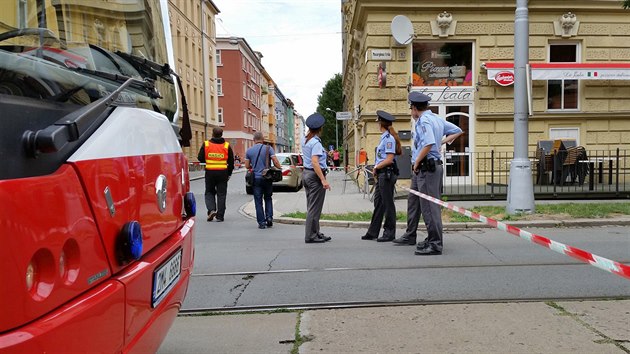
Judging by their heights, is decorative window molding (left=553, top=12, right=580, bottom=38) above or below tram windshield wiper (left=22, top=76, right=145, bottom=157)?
above

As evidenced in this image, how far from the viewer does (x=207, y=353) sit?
3.27 metres

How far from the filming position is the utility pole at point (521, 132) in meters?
8.86

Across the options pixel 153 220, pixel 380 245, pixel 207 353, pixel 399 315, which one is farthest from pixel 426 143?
pixel 153 220

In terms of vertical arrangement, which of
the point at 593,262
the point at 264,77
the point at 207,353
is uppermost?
the point at 264,77

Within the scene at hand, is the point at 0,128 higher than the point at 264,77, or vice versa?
the point at 264,77

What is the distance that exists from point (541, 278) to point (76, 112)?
4660 mm

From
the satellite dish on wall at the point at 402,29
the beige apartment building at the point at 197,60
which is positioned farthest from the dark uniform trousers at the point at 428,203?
the beige apartment building at the point at 197,60

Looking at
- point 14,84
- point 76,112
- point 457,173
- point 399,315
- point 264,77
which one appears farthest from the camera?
point 264,77

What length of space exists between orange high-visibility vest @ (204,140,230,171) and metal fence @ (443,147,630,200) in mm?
5529

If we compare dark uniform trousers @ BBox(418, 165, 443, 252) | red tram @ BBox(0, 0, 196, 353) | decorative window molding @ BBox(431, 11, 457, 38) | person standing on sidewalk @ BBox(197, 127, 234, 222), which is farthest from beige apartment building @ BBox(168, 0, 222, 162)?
red tram @ BBox(0, 0, 196, 353)

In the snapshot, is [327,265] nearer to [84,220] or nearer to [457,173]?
[84,220]

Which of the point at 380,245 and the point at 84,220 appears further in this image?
the point at 380,245

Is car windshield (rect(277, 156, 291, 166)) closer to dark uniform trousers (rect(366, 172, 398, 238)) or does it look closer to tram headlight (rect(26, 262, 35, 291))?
dark uniform trousers (rect(366, 172, 398, 238))

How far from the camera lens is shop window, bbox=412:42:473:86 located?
571 inches
